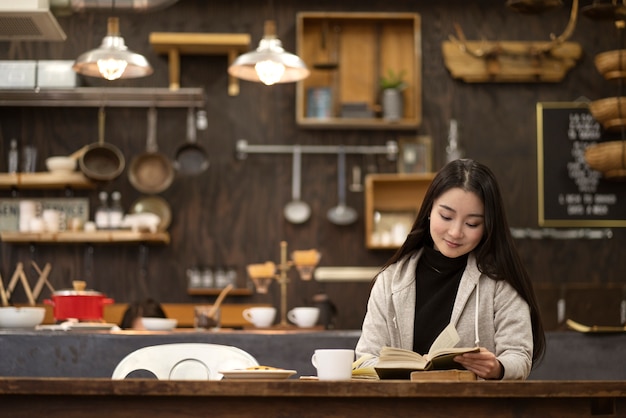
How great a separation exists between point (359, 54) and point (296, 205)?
1158 millimetres

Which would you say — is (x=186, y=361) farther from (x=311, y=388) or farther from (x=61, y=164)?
(x=61, y=164)

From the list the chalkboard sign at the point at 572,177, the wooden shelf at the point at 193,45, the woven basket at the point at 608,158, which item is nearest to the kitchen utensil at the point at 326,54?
the wooden shelf at the point at 193,45

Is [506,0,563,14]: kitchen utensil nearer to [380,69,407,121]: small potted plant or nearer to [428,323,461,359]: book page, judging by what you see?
[380,69,407,121]: small potted plant

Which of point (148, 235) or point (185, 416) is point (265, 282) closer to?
point (148, 235)

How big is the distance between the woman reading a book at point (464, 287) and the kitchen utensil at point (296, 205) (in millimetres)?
3948

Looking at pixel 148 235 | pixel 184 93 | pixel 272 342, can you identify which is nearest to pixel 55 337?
pixel 272 342

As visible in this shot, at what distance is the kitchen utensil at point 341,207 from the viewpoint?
21.7 feet

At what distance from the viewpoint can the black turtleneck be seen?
8.63ft

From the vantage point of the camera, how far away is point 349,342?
3.91 meters

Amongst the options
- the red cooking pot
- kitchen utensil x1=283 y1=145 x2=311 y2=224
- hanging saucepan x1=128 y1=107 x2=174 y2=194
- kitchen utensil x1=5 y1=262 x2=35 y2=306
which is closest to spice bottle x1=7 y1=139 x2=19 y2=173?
kitchen utensil x1=5 y1=262 x2=35 y2=306

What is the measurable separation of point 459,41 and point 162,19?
2094mm

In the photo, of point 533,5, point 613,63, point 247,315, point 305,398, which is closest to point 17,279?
point 247,315

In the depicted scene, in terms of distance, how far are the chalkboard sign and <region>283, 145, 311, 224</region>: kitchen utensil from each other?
1624 mm

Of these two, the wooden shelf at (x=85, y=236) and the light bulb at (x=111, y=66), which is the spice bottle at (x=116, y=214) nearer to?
the wooden shelf at (x=85, y=236)
